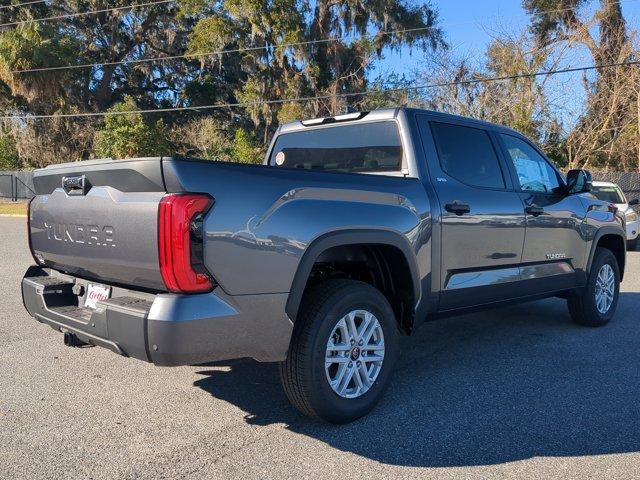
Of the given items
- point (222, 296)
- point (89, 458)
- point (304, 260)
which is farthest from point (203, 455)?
point (304, 260)

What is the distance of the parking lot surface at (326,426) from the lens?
10.6 ft

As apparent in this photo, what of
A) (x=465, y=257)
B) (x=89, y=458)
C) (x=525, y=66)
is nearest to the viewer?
(x=89, y=458)

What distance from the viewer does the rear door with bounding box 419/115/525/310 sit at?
4.41 m

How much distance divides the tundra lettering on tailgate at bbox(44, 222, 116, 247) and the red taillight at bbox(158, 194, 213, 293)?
1.53ft

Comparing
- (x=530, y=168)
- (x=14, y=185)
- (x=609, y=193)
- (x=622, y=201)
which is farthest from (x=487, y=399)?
(x=14, y=185)

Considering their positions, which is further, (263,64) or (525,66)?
(263,64)

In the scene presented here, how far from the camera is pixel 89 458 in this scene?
329cm

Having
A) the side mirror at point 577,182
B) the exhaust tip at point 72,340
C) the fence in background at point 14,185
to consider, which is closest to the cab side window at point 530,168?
the side mirror at point 577,182

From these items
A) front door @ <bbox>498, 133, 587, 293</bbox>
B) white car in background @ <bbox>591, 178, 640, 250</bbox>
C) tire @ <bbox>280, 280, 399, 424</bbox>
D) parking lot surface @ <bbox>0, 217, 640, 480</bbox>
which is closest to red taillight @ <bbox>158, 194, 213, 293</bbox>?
tire @ <bbox>280, 280, 399, 424</bbox>

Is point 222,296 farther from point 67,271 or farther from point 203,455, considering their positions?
point 67,271

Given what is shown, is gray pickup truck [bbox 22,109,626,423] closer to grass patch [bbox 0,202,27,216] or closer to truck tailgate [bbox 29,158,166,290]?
truck tailgate [bbox 29,158,166,290]

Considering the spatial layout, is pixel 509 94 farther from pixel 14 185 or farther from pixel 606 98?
pixel 14 185

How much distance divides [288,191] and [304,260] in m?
0.40

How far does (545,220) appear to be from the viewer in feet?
17.6
